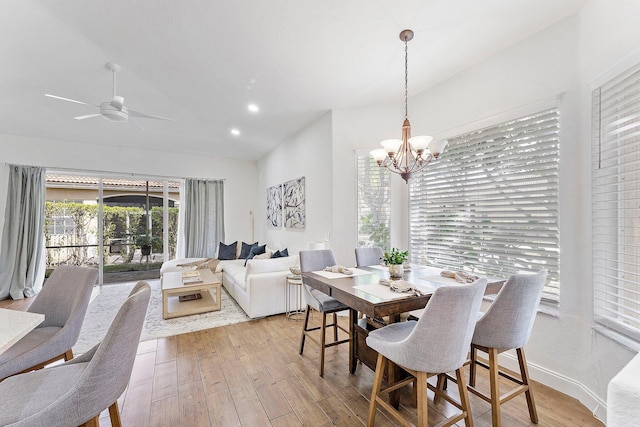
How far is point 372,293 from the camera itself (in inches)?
67.6

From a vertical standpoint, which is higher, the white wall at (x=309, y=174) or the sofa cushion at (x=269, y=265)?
the white wall at (x=309, y=174)

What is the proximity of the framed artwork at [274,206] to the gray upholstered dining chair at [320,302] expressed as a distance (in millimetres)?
2678

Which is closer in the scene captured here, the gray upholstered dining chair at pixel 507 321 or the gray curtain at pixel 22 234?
the gray upholstered dining chair at pixel 507 321

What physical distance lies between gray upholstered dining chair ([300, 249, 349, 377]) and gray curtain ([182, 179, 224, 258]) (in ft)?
13.0

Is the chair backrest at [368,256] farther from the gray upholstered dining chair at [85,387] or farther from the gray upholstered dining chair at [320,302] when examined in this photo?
the gray upholstered dining chair at [85,387]

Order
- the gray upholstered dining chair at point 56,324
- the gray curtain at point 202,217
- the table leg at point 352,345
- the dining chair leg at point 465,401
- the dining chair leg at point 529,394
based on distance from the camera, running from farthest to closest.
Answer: the gray curtain at point 202,217 → the table leg at point 352,345 → the dining chair leg at point 529,394 → the gray upholstered dining chair at point 56,324 → the dining chair leg at point 465,401

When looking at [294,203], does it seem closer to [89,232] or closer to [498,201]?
[498,201]

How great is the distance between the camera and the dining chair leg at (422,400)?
52.1 inches

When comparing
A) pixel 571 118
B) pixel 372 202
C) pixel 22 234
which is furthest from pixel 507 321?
pixel 22 234

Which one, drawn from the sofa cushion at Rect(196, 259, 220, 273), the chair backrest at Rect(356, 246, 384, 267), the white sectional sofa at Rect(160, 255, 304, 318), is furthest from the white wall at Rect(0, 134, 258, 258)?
the chair backrest at Rect(356, 246, 384, 267)

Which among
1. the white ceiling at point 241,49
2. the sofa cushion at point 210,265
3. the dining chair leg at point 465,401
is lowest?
the dining chair leg at point 465,401

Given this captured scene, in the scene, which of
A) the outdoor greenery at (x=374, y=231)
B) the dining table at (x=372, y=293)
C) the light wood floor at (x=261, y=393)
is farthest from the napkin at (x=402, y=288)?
the outdoor greenery at (x=374, y=231)

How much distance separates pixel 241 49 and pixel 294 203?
2.68 metres

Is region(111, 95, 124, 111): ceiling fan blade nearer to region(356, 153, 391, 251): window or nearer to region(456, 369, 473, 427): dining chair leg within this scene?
region(356, 153, 391, 251): window
